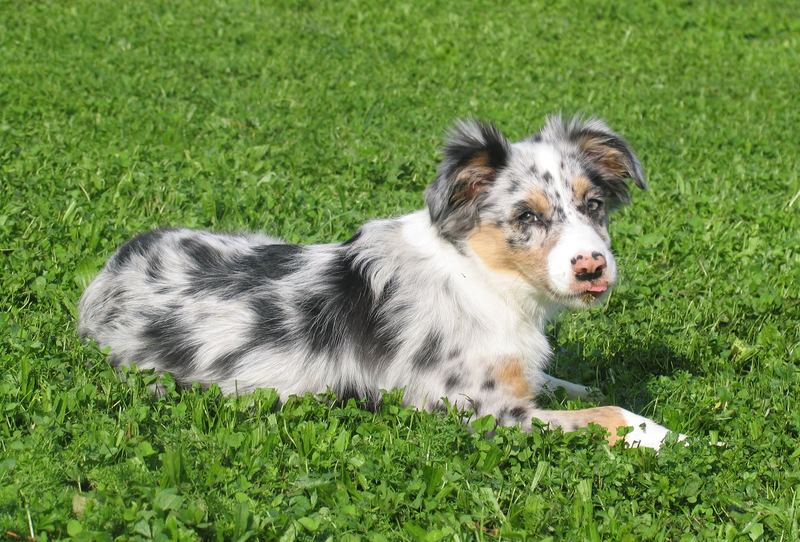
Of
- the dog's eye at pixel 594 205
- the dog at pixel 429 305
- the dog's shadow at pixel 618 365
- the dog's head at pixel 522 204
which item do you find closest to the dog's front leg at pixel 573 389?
the dog's shadow at pixel 618 365

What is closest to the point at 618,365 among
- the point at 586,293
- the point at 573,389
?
the point at 573,389

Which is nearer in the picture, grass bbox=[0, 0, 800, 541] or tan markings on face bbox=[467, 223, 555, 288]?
grass bbox=[0, 0, 800, 541]

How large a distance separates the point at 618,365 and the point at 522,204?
5.59 ft

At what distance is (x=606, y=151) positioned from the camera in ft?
18.8

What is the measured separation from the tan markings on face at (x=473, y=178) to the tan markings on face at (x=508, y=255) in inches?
7.5

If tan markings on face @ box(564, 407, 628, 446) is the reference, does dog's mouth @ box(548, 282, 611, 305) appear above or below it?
above

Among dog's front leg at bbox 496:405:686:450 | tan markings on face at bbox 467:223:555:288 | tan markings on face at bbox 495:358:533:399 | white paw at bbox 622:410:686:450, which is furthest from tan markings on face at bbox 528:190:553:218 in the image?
white paw at bbox 622:410:686:450

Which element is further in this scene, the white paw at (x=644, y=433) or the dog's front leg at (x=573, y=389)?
the dog's front leg at (x=573, y=389)

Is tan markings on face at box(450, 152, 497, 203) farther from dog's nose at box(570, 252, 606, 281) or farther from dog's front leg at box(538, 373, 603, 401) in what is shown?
dog's front leg at box(538, 373, 603, 401)

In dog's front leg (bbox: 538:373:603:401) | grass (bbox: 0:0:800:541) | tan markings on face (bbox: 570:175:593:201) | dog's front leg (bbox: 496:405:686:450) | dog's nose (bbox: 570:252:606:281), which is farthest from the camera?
dog's front leg (bbox: 538:373:603:401)

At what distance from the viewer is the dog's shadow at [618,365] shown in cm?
629

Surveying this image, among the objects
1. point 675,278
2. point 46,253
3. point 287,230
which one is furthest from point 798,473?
point 46,253

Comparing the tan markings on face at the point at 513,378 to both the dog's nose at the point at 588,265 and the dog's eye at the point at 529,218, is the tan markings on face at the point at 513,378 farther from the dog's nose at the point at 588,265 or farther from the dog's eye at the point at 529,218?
the dog's eye at the point at 529,218

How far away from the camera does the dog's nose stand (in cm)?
498
